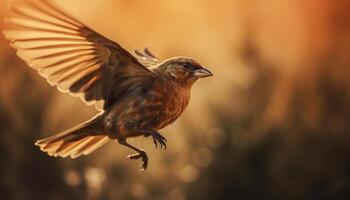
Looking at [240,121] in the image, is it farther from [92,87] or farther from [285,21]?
[92,87]

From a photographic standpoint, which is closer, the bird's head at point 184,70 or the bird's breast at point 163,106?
the bird's breast at point 163,106

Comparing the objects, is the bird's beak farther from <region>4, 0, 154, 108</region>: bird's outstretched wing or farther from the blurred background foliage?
the blurred background foliage

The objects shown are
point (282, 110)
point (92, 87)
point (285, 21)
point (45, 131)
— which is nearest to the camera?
point (92, 87)

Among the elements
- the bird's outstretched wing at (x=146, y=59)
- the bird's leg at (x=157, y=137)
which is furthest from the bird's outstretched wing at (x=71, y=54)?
the bird's outstretched wing at (x=146, y=59)

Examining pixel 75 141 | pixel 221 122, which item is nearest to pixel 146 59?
pixel 75 141

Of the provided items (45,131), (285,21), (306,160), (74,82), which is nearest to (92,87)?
(74,82)

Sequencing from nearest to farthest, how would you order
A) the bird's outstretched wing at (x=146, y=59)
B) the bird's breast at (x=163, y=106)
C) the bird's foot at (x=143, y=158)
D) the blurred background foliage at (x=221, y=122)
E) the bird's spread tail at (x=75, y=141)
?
the bird's foot at (x=143, y=158), the bird's breast at (x=163, y=106), the bird's spread tail at (x=75, y=141), the bird's outstretched wing at (x=146, y=59), the blurred background foliage at (x=221, y=122)

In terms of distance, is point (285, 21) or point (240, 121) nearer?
point (240, 121)

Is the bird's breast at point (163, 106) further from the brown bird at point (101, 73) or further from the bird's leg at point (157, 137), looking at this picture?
the bird's leg at point (157, 137)
